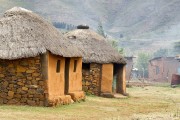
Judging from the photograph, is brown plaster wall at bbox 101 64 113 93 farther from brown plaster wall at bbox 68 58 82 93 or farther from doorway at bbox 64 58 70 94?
doorway at bbox 64 58 70 94

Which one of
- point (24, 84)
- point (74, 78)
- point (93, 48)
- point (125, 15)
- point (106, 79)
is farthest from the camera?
point (125, 15)

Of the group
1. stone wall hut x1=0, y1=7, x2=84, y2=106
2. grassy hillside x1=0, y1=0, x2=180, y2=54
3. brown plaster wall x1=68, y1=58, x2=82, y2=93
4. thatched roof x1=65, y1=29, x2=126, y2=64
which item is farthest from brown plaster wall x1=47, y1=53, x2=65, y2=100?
grassy hillside x1=0, y1=0, x2=180, y2=54

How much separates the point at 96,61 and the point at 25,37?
28.3ft

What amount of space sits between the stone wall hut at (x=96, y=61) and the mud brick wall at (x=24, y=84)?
840 cm

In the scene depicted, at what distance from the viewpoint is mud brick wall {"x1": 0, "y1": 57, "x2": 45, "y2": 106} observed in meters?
17.3

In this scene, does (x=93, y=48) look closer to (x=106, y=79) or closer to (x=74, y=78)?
(x=106, y=79)

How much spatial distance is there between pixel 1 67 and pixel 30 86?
1.38 m

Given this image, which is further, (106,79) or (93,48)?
(93,48)

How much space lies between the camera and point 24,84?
1741cm

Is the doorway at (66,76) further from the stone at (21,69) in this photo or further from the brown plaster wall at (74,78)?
the stone at (21,69)

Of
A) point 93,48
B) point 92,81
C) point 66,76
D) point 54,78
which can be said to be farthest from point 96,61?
point 54,78

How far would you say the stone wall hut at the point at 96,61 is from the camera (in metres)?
25.8

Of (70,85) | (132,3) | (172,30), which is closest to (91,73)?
(70,85)

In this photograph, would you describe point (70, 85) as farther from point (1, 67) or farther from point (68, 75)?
point (1, 67)
